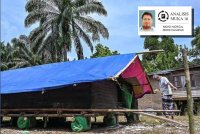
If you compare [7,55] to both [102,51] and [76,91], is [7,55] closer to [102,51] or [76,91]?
[102,51]

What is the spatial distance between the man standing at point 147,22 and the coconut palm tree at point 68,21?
31.0 meters

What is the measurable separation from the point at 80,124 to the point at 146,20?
674cm

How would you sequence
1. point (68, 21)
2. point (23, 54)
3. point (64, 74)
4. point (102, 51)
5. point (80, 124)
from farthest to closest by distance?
point (23, 54) → point (102, 51) → point (68, 21) → point (64, 74) → point (80, 124)

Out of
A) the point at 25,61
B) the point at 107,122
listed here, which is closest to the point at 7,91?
the point at 107,122

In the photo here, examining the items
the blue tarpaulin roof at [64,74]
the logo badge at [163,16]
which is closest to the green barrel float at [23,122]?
the blue tarpaulin roof at [64,74]

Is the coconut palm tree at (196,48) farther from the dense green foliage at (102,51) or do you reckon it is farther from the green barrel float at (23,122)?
the green barrel float at (23,122)

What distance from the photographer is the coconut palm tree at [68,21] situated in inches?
1484

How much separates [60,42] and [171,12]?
1222 inches

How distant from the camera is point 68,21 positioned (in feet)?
124

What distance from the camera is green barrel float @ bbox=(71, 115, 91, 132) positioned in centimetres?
1262

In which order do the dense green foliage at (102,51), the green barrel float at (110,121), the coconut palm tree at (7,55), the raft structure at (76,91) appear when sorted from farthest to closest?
the coconut palm tree at (7,55) → the dense green foliage at (102,51) → the green barrel float at (110,121) → the raft structure at (76,91)

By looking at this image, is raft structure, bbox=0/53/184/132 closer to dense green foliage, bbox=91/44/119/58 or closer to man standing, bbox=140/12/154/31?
man standing, bbox=140/12/154/31

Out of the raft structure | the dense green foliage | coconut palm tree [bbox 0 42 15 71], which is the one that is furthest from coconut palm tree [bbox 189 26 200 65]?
the raft structure

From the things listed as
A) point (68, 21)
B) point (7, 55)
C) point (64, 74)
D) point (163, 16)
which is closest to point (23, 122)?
point (64, 74)
